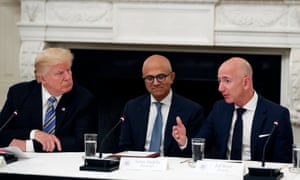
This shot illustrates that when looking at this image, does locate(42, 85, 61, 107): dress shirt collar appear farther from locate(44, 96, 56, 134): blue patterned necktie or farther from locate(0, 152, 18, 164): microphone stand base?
locate(0, 152, 18, 164): microphone stand base

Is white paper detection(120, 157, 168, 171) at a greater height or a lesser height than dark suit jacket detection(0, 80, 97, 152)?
lesser

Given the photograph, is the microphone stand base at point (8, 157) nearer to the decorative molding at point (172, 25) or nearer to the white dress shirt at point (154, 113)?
the white dress shirt at point (154, 113)

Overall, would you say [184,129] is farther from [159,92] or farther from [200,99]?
[200,99]

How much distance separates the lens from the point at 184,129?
3580 millimetres

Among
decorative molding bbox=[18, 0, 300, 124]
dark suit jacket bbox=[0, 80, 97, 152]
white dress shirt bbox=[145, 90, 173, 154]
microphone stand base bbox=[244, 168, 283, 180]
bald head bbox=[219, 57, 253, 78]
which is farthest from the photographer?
decorative molding bbox=[18, 0, 300, 124]

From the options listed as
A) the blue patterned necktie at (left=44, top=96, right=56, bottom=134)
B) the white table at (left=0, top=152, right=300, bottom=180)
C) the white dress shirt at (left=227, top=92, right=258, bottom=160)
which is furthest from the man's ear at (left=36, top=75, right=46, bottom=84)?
the white dress shirt at (left=227, top=92, right=258, bottom=160)

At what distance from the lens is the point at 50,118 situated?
3850 mm

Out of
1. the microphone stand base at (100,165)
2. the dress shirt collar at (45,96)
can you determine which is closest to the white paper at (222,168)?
the microphone stand base at (100,165)

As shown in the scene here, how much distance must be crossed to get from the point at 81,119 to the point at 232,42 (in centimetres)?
209

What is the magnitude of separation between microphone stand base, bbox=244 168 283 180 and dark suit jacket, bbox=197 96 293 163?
72 centimetres

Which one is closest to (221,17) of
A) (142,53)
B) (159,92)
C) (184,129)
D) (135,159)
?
(142,53)

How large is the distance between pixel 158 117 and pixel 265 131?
0.66 meters

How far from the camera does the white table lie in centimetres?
285

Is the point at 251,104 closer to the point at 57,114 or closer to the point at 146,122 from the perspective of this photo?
the point at 146,122
